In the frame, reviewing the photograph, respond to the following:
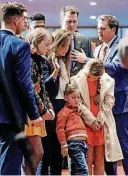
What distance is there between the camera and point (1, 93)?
6.26 ft

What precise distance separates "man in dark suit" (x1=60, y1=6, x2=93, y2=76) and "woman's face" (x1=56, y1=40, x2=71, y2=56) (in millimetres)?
58

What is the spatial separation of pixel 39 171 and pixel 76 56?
2.04 feet

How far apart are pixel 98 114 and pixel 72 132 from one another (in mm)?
204

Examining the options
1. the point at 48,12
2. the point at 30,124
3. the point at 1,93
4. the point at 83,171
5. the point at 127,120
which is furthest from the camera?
the point at 48,12

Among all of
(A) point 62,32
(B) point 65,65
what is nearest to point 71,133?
(B) point 65,65

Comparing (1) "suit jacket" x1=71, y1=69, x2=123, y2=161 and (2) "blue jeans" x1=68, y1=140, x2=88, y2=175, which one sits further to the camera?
(1) "suit jacket" x1=71, y1=69, x2=123, y2=161

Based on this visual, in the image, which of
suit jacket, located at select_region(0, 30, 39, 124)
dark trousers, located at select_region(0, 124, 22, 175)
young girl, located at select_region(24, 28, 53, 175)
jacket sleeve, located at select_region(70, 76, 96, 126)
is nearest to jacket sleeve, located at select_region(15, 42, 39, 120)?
suit jacket, located at select_region(0, 30, 39, 124)

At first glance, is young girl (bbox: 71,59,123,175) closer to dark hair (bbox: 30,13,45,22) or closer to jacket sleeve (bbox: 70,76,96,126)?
jacket sleeve (bbox: 70,76,96,126)

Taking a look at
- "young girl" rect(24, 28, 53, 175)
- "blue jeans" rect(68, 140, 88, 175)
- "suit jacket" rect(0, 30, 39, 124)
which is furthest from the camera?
"blue jeans" rect(68, 140, 88, 175)

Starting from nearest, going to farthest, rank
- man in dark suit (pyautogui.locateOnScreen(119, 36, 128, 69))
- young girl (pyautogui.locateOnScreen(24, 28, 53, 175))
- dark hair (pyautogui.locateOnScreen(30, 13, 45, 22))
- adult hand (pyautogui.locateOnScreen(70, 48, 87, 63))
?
man in dark suit (pyautogui.locateOnScreen(119, 36, 128, 69)) → young girl (pyautogui.locateOnScreen(24, 28, 53, 175)) → adult hand (pyautogui.locateOnScreen(70, 48, 87, 63)) → dark hair (pyautogui.locateOnScreen(30, 13, 45, 22))

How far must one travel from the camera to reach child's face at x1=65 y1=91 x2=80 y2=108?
2.50m

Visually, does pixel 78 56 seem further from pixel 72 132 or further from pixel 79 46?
pixel 72 132

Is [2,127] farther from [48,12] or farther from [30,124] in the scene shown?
[48,12]

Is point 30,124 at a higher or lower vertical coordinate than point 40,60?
lower
